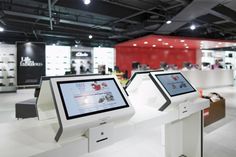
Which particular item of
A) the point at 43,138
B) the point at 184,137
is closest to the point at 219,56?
the point at 184,137

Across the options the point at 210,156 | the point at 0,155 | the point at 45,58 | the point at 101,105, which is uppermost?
the point at 45,58

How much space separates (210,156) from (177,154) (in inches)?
36.1

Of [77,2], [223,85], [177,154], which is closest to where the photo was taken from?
[177,154]

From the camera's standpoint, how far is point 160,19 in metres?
7.32

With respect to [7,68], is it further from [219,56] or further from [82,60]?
[219,56]

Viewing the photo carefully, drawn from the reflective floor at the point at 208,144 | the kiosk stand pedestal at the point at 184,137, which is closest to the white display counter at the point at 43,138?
the kiosk stand pedestal at the point at 184,137

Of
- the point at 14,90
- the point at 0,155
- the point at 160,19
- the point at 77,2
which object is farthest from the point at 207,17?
the point at 14,90

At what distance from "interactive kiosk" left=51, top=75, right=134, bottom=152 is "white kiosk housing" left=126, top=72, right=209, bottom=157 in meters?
0.55

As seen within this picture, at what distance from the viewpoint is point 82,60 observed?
13297 millimetres

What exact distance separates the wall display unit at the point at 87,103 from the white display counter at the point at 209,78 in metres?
9.66

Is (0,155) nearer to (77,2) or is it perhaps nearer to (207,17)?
(77,2)

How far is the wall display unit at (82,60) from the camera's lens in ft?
42.5

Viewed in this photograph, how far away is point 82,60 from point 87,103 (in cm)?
1235

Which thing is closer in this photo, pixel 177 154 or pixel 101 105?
pixel 101 105
